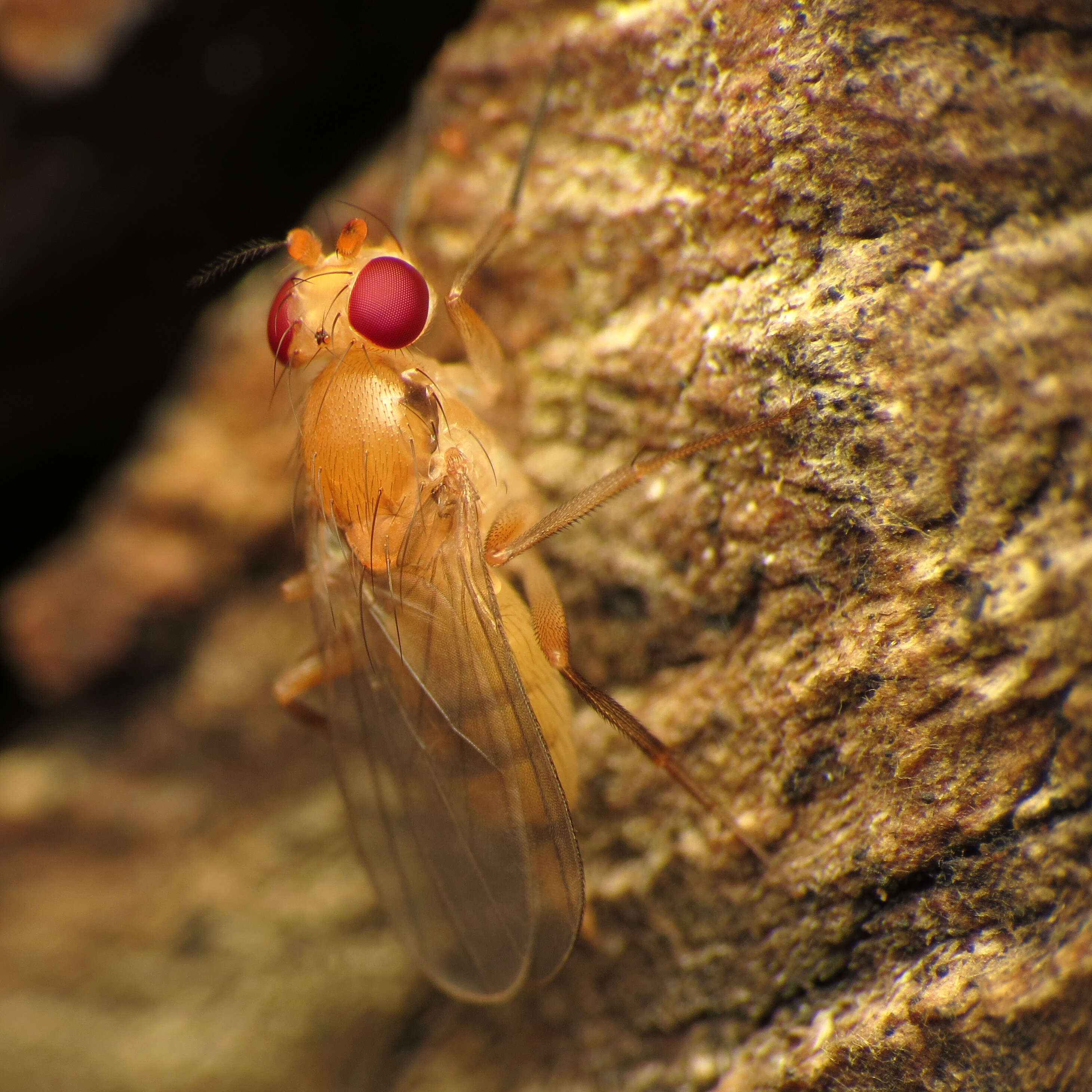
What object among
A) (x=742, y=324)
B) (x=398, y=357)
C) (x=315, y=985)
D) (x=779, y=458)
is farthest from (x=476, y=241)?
(x=315, y=985)

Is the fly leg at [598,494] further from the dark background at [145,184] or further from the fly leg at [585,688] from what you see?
the dark background at [145,184]

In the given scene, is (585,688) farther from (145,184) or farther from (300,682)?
(145,184)

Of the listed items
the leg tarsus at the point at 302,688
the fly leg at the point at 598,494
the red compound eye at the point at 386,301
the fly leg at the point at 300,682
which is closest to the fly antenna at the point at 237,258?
the red compound eye at the point at 386,301

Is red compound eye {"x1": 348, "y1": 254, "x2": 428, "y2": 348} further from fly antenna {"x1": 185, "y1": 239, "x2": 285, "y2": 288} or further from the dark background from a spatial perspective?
the dark background

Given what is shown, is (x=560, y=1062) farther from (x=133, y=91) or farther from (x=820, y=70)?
(x=133, y=91)

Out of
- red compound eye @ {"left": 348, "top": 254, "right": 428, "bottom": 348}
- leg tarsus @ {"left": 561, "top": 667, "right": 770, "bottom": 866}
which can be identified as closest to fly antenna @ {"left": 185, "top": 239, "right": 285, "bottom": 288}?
red compound eye @ {"left": 348, "top": 254, "right": 428, "bottom": 348}

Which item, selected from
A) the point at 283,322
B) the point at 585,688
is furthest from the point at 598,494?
the point at 283,322
